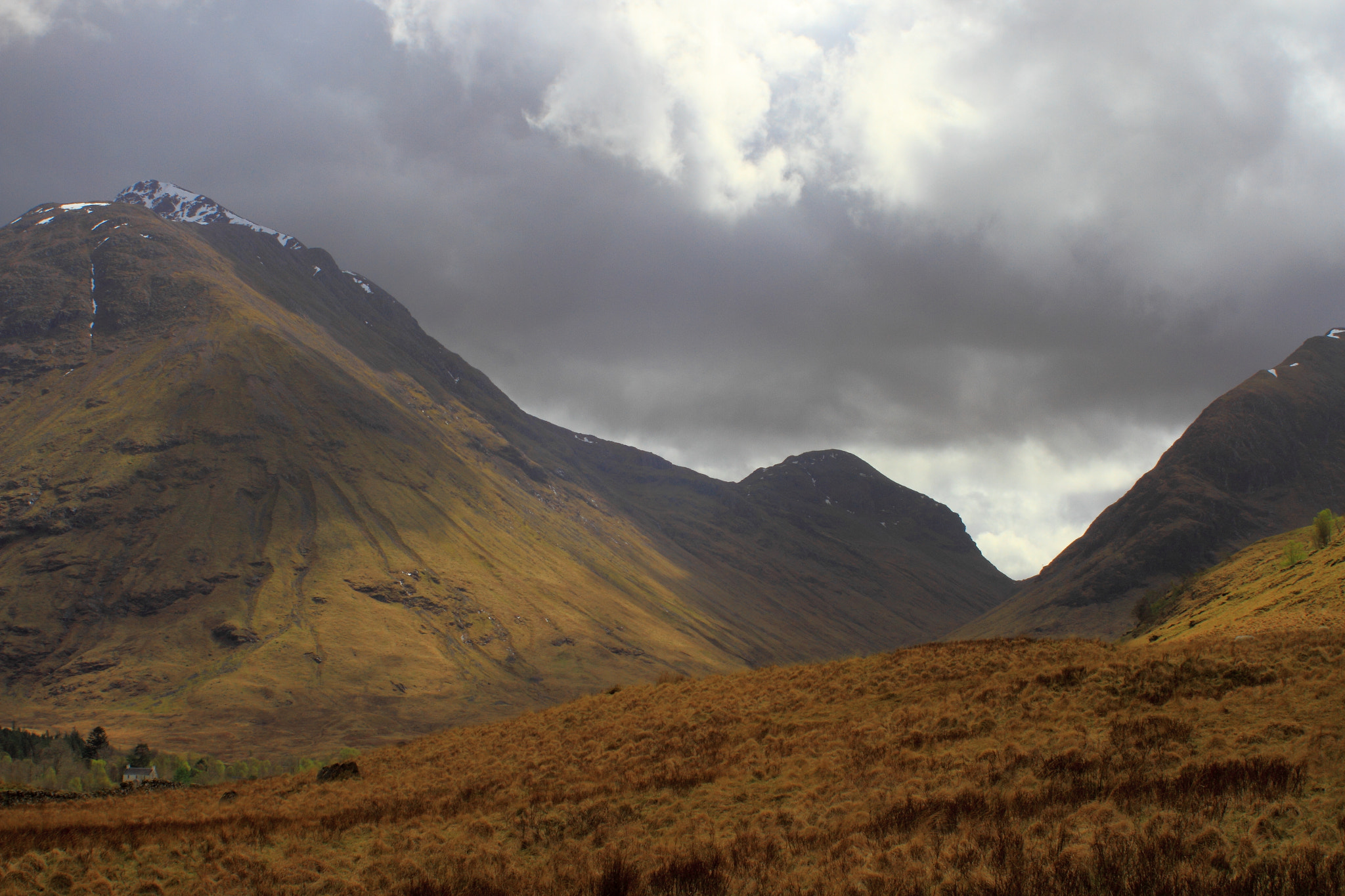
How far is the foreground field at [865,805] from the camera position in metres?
15.9

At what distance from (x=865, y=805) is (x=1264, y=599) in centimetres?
4529

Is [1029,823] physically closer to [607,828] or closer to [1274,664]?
[607,828]

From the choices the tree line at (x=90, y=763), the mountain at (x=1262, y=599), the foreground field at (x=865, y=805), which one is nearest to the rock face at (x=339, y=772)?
the foreground field at (x=865, y=805)

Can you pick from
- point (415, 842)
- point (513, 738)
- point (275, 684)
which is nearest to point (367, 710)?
point (275, 684)

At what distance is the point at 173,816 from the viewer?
29422mm

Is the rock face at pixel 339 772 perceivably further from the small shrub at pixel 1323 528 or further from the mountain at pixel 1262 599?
the small shrub at pixel 1323 528

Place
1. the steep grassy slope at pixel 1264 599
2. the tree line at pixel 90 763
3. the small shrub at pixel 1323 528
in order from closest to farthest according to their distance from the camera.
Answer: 1. the steep grassy slope at pixel 1264 599
2. the small shrub at pixel 1323 528
3. the tree line at pixel 90 763

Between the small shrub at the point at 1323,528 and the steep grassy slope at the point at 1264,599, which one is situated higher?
the small shrub at the point at 1323,528

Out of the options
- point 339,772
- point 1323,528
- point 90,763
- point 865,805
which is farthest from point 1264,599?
point 90,763

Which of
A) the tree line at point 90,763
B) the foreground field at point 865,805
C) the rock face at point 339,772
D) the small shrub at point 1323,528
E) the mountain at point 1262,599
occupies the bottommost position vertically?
the tree line at point 90,763

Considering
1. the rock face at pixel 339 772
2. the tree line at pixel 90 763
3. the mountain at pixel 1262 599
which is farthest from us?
the tree line at pixel 90 763

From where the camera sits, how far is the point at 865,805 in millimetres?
21312

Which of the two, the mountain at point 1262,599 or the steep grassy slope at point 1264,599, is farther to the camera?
the steep grassy slope at point 1264,599

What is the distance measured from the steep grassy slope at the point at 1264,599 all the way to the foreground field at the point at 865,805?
8.01 meters
